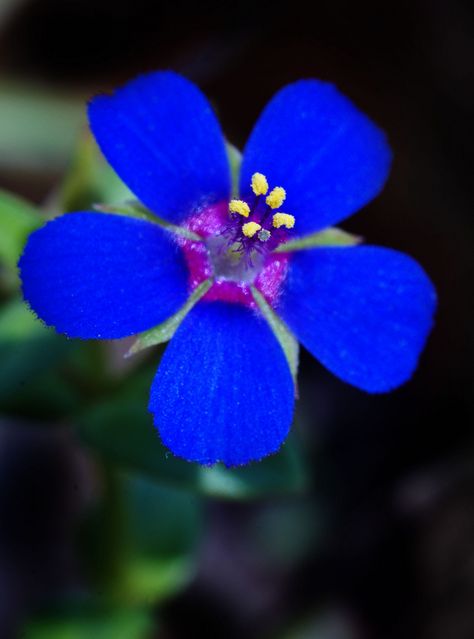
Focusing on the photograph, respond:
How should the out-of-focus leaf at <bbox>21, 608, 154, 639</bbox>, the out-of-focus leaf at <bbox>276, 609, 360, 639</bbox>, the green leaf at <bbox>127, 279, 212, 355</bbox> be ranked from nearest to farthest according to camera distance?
the green leaf at <bbox>127, 279, 212, 355</bbox>
the out-of-focus leaf at <bbox>21, 608, 154, 639</bbox>
the out-of-focus leaf at <bbox>276, 609, 360, 639</bbox>

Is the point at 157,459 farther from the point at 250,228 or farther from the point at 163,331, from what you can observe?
the point at 250,228

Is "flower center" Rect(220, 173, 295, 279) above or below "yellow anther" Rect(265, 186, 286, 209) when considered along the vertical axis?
below

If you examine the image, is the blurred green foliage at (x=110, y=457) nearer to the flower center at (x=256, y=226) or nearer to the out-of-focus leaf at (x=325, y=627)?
the flower center at (x=256, y=226)

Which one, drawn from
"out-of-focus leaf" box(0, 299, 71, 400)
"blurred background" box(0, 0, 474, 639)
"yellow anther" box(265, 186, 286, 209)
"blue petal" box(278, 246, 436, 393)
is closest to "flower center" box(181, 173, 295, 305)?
"yellow anther" box(265, 186, 286, 209)

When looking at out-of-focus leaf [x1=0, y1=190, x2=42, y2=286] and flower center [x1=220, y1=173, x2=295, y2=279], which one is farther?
out-of-focus leaf [x1=0, y1=190, x2=42, y2=286]

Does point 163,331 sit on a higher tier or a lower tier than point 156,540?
higher

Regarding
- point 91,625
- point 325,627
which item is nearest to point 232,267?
point 91,625

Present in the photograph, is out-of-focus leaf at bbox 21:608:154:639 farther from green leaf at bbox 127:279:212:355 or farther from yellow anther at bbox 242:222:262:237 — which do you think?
yellow anther at bbox 242:222:262:237
